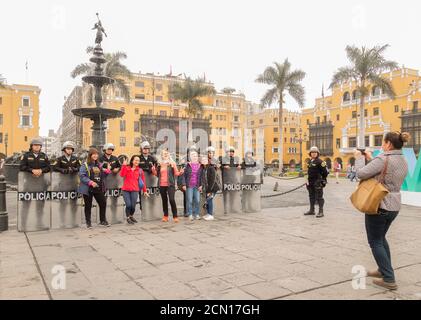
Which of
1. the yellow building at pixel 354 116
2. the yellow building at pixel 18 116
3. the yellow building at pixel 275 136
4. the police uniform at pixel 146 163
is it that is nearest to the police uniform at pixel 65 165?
the police uniform at pixel 146 163

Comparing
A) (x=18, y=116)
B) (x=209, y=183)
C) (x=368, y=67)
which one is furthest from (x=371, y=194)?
(x=18, y=116)

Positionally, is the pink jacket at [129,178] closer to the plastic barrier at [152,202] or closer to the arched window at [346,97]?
the plastic barrier at [152,202]

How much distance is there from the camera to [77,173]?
8086 mm

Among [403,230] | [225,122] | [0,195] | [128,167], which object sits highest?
[225,122]

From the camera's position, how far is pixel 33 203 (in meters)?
7.63

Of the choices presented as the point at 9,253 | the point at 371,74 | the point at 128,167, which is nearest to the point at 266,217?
the point at 128,167

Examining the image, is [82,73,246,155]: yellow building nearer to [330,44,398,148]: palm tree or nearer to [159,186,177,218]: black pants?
[330,44,398,148]: palm tree

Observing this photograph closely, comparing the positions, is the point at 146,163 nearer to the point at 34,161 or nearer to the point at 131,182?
the point at 131,182

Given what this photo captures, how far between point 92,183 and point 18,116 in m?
59.4

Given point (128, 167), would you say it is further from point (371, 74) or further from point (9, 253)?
point (371, 74)

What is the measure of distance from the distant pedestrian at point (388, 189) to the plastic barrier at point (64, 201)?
6300 mm

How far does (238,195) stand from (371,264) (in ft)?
18.6

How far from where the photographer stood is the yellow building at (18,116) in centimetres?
5775

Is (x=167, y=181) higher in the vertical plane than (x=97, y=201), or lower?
higher
